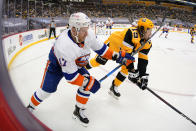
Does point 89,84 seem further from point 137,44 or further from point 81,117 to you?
point 137,44

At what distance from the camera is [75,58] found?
134 centimetres

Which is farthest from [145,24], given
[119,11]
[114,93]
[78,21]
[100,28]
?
[119,11]

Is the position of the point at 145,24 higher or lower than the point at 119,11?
lower

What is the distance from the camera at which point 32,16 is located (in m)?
5.70

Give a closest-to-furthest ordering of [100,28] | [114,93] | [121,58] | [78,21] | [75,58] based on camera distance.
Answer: [78,21], [75,58], [121,58], [114,93], [100,28]

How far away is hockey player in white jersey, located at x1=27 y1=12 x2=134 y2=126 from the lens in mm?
1232

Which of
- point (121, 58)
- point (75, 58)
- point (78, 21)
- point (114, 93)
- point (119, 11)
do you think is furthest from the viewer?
point (119, 11)

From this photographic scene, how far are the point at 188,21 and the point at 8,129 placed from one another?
17.8 meters

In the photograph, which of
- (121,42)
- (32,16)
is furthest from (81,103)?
(32,16)

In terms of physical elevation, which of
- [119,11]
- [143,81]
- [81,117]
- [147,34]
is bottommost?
[81,117]

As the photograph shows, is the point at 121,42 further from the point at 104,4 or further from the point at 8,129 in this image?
the point at 104,4

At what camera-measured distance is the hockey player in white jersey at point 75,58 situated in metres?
1.23

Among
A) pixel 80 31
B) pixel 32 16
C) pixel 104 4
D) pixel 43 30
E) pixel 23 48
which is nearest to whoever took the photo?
pixel 80 31

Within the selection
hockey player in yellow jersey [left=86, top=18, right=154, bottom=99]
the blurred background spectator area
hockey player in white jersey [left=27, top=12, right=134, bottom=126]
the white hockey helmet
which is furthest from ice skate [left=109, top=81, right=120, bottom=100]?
the blurred background spectator area
